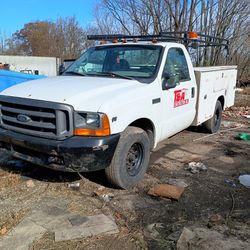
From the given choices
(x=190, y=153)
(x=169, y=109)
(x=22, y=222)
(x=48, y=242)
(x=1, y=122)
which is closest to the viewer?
(x=48, y=242)

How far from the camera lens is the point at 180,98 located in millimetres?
5270

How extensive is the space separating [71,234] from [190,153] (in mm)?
3349

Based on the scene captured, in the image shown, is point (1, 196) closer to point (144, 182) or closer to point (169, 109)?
point (144, 182)

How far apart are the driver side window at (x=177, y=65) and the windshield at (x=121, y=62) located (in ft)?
0.74

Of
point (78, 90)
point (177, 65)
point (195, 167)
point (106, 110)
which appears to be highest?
point (177, 65)

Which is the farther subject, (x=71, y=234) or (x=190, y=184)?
(x=190, y=184)

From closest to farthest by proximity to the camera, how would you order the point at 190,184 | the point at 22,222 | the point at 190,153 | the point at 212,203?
the point at 22,222, the point at 212,203, the point at 190,184, the point at 190,153

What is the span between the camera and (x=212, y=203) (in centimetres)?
397

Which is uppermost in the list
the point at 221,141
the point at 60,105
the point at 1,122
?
the point at 60,105

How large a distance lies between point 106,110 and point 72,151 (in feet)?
1.93

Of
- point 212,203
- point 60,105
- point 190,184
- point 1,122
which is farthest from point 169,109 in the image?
point 1,122

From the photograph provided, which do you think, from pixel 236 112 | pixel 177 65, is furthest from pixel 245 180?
pixel 236 112

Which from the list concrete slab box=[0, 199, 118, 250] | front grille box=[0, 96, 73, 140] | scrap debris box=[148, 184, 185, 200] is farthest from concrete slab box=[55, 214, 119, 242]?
front grille box=[0, 96, 73, 140]

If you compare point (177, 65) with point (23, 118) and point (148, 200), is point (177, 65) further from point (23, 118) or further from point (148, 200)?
point (23, 118)
